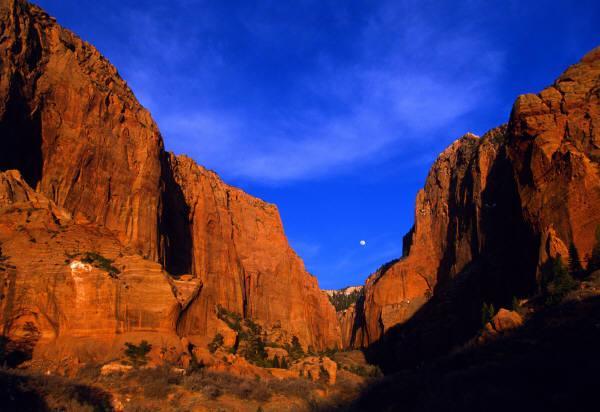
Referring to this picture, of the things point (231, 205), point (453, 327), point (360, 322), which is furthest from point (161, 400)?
point (360, 322)

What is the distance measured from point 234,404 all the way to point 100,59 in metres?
31.1

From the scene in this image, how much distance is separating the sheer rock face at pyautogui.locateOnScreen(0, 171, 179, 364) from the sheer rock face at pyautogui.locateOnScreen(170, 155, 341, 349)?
491 inches

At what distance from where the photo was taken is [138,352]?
2984 centimetres

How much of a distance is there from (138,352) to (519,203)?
31153 mm

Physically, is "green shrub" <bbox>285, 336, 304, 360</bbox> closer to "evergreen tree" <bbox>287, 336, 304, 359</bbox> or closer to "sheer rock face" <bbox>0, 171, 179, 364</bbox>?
"evergreen tree" <bbox>287, 336, 304, 359</bbox>

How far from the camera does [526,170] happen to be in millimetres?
41781

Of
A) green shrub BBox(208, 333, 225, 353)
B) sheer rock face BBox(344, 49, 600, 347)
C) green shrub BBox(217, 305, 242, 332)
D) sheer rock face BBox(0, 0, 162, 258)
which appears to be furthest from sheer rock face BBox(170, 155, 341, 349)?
sheer rock face BBox(344, 49, 600, 347)

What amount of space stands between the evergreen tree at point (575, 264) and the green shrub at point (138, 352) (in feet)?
87.2

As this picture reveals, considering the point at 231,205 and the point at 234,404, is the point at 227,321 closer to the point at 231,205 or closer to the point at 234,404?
the point at 231,205

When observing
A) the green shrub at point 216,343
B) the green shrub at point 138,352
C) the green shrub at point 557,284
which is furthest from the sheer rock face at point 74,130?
the green shrub at point 557,284

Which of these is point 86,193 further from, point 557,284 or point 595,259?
point 595,259

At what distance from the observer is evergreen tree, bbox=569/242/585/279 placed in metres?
33.8

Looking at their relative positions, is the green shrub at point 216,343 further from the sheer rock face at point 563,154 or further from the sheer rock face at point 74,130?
the sheer rock face at point 563,154

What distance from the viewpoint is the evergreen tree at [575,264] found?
33.8m
